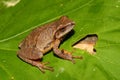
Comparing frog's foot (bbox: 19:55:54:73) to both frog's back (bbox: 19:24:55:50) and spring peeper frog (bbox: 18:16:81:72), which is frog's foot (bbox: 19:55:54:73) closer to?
spring peeper frog (bbox: 18:16:81:72)

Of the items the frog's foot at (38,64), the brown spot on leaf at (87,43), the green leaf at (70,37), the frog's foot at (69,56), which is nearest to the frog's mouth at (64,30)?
the green leaf at (70,37)

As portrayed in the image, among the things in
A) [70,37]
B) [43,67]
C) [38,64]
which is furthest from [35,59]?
[70,37]

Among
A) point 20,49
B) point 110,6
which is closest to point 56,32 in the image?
point 20,49

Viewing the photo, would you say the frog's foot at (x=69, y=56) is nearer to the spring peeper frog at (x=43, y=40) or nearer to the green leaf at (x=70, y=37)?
the green leaf at (x=70, y=37)

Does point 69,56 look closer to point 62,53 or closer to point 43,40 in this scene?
point 62,53

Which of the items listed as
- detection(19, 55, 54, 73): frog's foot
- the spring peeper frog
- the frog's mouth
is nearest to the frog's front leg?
the spring peeper frog

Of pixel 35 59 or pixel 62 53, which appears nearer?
pixel 62 53

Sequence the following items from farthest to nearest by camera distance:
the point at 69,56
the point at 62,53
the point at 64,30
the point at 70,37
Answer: the point at 64,30
the point at 70,37
the point at 62,53
the point at 69,56
